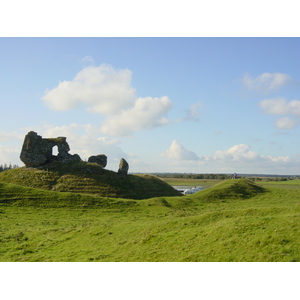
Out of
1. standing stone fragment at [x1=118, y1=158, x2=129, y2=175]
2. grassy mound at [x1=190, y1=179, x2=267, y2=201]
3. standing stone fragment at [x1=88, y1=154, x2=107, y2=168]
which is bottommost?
grassy mound at [x1=190, y1=179, x2=267, y2=201]

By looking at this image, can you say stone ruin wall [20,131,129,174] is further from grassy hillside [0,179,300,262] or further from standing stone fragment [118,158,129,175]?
grassy hillside [0,179,300,262]

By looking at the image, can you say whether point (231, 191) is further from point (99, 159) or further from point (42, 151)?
point (42, 151)

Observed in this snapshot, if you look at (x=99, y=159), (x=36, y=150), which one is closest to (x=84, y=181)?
(x=99, y=159)

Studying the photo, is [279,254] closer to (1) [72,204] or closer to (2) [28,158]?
(1) [72,204]

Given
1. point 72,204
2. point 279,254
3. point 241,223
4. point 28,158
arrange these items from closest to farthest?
point 279,254
point 241,223
point 72,204
point 28,158

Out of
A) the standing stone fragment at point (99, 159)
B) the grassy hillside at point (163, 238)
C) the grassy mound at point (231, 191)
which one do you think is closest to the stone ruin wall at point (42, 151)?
the standing stone fragment at point (99, 159)

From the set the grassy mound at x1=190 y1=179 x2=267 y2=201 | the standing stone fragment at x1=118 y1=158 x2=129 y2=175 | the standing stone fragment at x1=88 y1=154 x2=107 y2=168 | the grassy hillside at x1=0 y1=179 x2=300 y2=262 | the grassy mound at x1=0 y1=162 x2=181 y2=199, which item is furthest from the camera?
the standing stone fragment at x1=88 y1=154 x2=107 y2=168

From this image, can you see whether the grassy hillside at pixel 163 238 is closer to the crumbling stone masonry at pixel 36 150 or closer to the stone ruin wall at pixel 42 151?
the crumbling stone masonry at pixel 36 150

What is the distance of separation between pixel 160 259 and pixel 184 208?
28518mm

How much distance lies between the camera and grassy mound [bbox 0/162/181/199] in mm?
51031

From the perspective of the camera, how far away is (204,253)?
12828 millimetres

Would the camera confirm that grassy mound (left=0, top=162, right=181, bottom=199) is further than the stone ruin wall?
No

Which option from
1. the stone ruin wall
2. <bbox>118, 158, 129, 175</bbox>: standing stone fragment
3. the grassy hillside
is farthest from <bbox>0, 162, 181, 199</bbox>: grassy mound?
the grassy hillside

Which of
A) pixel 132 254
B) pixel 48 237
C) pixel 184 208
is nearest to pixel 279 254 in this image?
pixel 132 254
